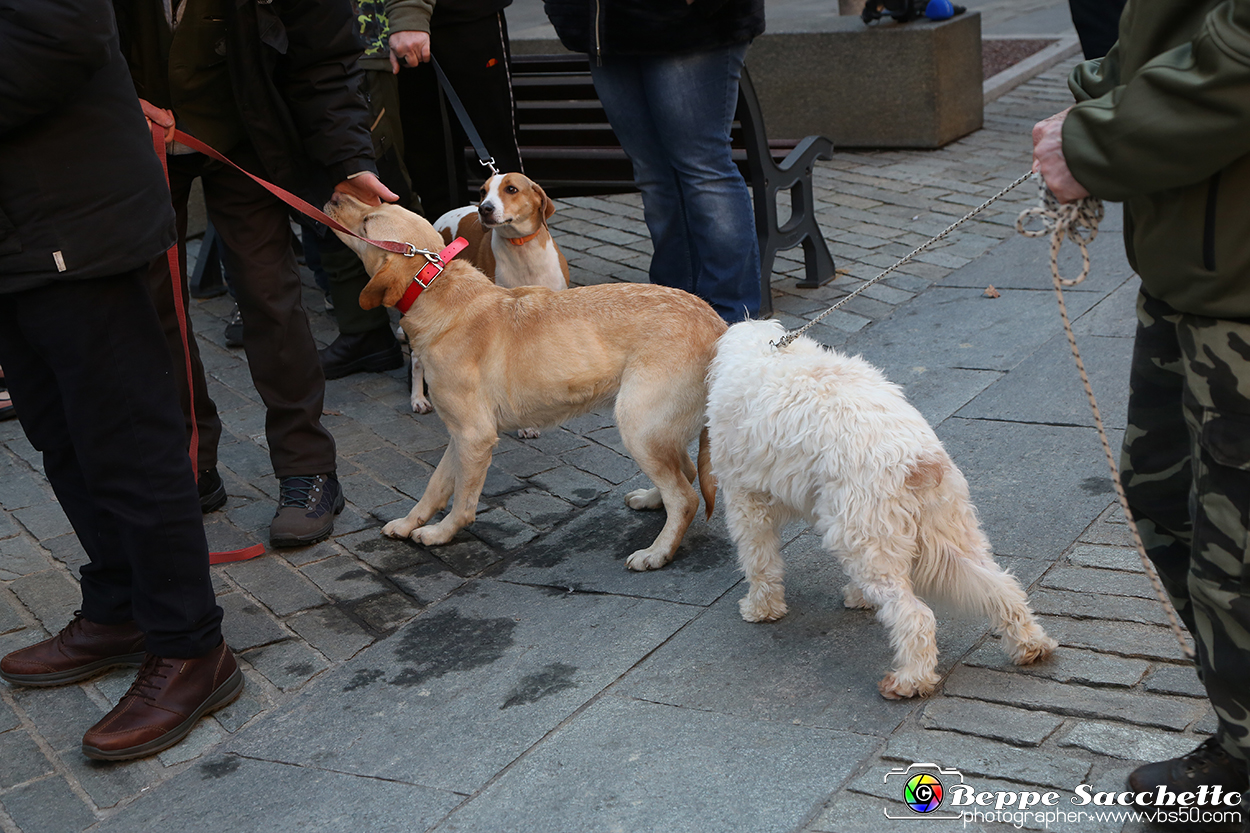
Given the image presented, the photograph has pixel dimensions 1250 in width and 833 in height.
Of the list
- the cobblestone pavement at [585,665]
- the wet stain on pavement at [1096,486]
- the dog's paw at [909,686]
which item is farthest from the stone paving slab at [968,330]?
the dog's paw at [909,686]

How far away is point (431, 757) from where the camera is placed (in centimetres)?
277

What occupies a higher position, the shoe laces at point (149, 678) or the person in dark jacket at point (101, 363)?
the person in dark jacket at point (101, 363)

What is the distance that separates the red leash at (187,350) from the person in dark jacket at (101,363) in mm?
389

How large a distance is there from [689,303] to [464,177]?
8.92 feet

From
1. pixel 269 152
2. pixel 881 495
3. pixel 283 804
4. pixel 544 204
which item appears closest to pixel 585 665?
pixel 283 804

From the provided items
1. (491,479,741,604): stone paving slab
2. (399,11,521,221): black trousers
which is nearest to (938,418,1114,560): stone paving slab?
(491,479,741,604): stone paving slab

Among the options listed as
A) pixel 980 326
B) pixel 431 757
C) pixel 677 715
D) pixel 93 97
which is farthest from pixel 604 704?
pixel 980 326

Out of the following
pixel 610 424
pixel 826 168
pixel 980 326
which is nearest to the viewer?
pixel 610 424

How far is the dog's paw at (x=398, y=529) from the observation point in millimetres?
3994

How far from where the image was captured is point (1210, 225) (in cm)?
188

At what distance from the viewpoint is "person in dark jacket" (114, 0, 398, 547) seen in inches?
146

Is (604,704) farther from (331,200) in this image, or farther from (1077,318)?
(1077,318)

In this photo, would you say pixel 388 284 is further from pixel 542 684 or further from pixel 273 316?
pixel 542 684

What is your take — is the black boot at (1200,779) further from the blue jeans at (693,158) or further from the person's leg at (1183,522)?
the blue jeans at (693,158)
